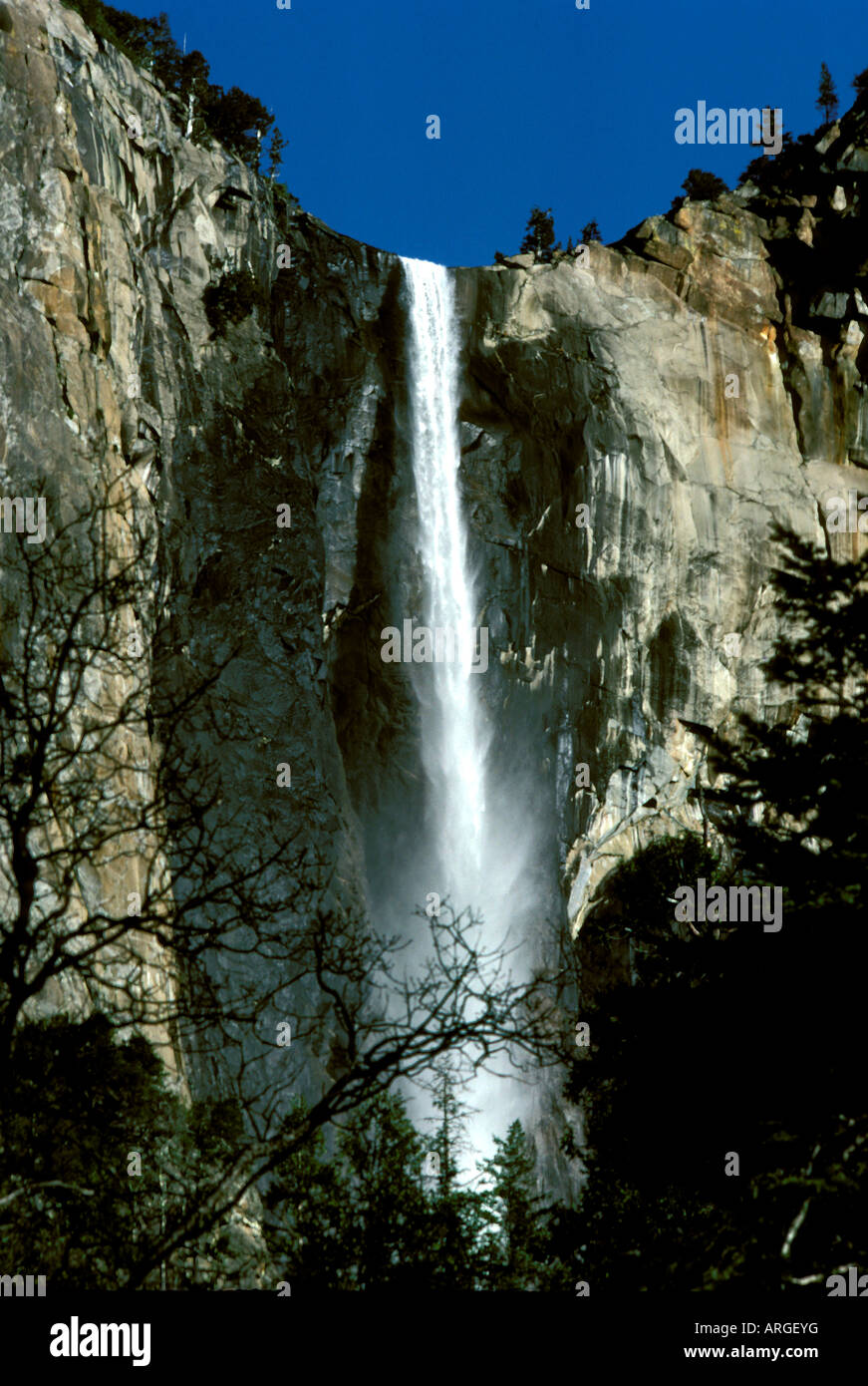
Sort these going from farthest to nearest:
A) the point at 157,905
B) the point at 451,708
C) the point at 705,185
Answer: the point at 705,185 < the point at 451,708 < the point at 157,905

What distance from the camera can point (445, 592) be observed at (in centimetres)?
3862

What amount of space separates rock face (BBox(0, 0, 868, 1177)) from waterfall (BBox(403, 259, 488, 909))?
0.51 meters

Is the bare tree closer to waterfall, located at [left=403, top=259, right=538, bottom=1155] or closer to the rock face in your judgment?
waterfall, located at [left=403, top=259, right=538, bottom=1155]

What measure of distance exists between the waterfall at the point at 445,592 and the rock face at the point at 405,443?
1.66 ft

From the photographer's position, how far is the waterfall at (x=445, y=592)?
37.3 meters

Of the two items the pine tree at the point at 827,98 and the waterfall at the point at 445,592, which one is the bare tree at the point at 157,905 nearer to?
the waterfall at the point at 445,592

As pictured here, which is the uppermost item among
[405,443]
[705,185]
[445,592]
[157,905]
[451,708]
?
[705,185]

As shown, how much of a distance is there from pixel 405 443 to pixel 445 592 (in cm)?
431

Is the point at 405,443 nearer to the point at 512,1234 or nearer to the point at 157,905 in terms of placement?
the point at 157,905

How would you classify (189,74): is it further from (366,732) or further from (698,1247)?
(698,1247)

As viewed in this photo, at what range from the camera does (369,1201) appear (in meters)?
20.8

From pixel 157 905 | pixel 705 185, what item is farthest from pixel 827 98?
pixel 157 905

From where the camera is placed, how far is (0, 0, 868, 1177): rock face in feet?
98.4
